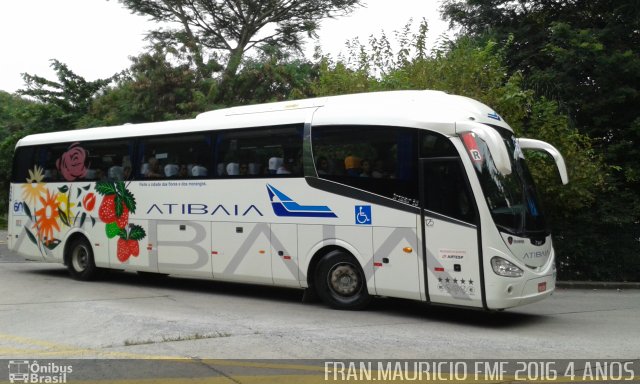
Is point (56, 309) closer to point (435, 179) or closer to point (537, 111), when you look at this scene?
point (435, 179)

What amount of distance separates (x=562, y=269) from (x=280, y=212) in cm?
856

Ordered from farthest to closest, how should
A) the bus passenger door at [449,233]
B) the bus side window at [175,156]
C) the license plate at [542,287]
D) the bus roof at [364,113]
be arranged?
the bus side window at [175,156] < the bus roof at [364,113] < the license plate at [542,287] < the bus passenger door at [449,233]

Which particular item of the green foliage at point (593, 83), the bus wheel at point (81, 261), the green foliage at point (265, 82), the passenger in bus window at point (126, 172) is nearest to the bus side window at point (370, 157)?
the passenger in bus window at point (126, 172)

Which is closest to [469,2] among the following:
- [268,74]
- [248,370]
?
[268,74]

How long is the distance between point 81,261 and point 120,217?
6.20 ft

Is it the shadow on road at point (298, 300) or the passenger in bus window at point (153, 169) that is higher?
the passenger in bus window at point (153, 169)

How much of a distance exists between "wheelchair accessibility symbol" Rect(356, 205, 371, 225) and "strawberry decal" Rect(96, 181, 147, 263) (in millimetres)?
5070

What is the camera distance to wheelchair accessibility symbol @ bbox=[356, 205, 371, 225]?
1069cm

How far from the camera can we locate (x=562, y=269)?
16.9 m

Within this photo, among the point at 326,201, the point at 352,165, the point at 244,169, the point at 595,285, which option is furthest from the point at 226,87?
the point at 352,165

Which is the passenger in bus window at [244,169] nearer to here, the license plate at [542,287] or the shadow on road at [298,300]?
the shadow on road at [298,300]

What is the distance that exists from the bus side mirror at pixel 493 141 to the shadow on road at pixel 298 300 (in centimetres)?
245

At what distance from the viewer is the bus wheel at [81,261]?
1488 cm

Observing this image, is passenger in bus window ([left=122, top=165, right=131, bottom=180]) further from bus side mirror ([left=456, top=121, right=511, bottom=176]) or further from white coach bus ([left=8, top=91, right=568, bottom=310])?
bus side mirror ([left=456, top=121, right=511, bottom=176])
